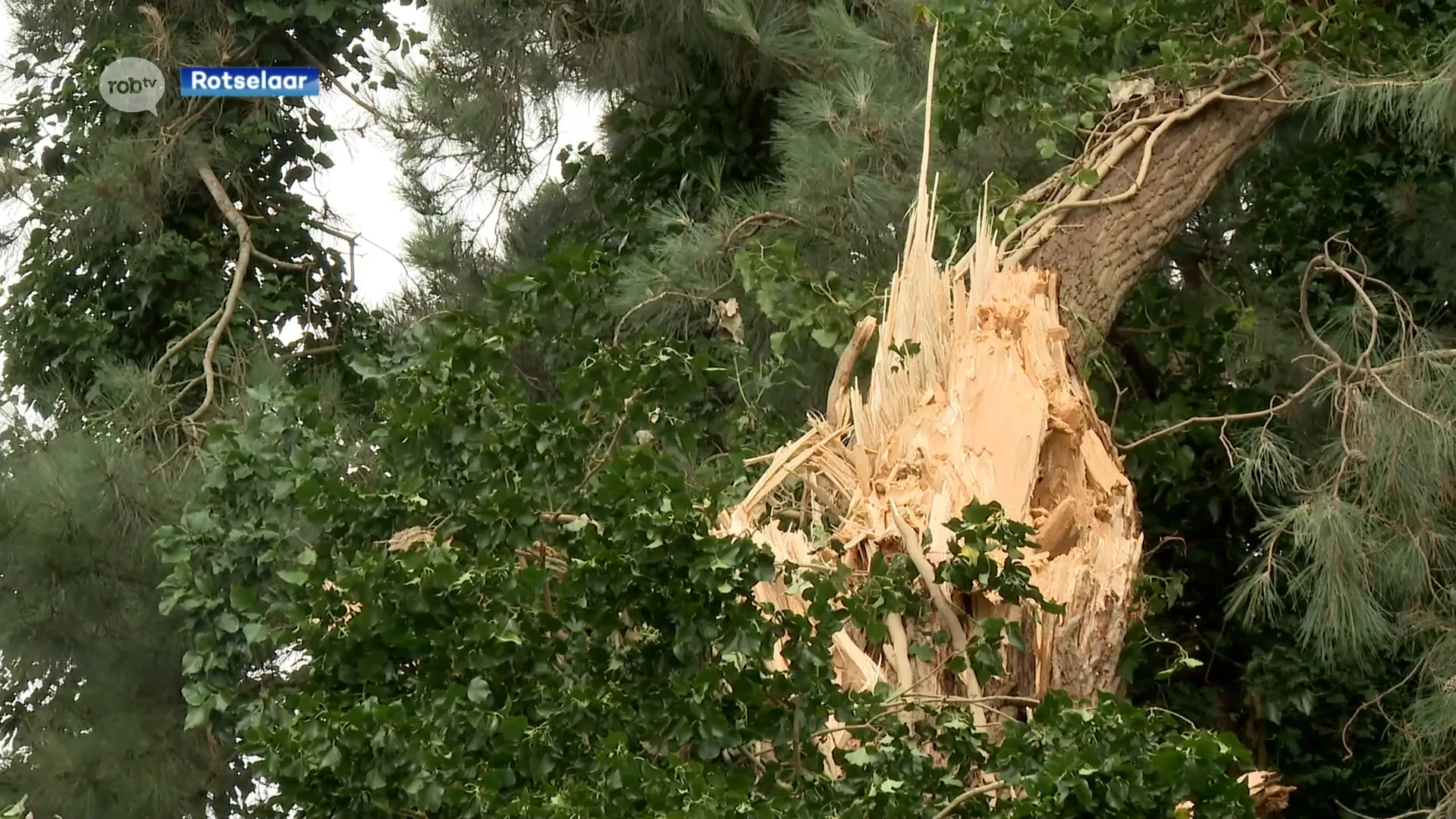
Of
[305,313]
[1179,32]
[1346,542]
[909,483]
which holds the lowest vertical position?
[1346,542]

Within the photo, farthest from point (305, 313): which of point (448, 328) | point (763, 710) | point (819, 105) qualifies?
point (763, 710)

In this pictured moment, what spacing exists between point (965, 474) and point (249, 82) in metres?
2.67

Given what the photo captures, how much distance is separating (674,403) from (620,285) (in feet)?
4.80

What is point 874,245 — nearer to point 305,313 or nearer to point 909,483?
point 909,483

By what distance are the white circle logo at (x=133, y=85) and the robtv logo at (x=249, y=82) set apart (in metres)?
0.07

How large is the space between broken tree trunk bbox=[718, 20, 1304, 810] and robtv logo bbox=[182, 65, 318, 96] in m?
2.22

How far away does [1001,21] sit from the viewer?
3520 millimetres

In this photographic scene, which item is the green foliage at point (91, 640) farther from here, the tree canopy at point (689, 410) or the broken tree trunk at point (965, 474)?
the broken tree trunk at point (965, 474)

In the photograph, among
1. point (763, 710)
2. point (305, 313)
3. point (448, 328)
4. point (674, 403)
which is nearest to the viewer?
point (763, 710)

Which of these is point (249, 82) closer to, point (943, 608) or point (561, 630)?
point (561, 630)

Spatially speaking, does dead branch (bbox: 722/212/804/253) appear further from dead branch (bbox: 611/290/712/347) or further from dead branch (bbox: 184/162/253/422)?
dead branch (bbox: 184/162/253/422)

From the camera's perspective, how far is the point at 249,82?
459cm

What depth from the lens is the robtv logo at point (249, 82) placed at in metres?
4.54

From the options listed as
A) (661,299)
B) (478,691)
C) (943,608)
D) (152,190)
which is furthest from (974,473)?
(152,190)
